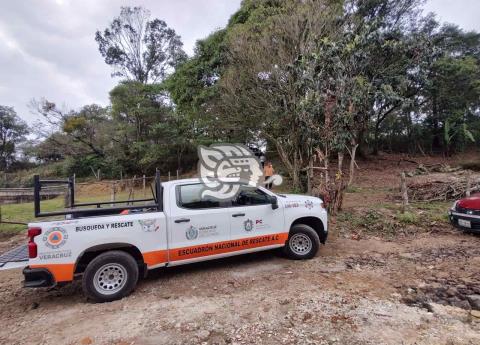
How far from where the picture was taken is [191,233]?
4.41 metres

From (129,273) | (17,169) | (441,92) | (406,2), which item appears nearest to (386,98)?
(129,273)

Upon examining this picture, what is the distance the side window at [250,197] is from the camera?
4.95 m

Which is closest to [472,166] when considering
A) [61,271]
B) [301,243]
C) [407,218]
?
[407,218]

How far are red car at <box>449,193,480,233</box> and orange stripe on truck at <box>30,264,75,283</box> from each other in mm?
7612

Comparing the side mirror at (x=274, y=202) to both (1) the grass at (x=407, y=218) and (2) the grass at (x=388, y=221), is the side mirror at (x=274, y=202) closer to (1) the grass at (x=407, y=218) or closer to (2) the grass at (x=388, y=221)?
(2) the grass at (x=388, y=221)

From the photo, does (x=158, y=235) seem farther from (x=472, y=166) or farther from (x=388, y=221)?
(x=472, y=166)

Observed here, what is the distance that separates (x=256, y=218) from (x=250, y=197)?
39 centimetres

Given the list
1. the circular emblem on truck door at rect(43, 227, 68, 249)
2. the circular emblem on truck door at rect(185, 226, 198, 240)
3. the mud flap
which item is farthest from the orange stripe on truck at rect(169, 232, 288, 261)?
the mud flap

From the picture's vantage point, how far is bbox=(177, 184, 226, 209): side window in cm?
451

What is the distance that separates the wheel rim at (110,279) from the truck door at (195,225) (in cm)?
69

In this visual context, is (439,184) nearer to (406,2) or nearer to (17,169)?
(406,2)

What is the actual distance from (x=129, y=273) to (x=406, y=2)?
2182 centimetres

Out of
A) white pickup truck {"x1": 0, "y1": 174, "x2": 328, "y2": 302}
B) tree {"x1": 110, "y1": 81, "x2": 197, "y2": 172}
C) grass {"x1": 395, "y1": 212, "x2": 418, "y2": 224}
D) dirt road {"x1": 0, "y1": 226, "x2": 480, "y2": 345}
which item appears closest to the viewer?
dirt road {"x1": 0, "y1": 226, "x2": 480, "y2": 345}

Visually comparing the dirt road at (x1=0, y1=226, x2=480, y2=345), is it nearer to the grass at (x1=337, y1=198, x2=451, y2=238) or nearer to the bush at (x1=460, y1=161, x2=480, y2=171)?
the grass at (x1=337, y1=198, x2=451, y2=238)
